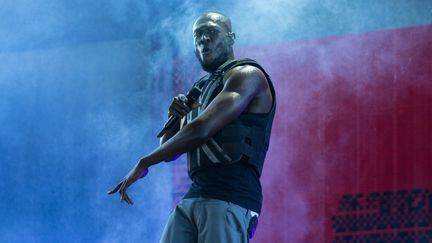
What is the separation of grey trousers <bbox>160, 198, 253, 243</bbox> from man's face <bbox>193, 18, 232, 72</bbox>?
1.79 ft

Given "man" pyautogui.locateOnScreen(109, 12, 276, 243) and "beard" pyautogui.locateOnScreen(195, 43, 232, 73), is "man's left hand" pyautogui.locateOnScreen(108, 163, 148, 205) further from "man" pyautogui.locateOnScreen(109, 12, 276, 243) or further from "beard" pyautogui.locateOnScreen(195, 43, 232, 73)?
"beard" pyautogui.locateOnScreen(195, 43, 232, 73)

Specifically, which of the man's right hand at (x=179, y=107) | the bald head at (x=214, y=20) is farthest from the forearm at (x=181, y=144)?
the bald head at (x=214, y=20)

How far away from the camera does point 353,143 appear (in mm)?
5020

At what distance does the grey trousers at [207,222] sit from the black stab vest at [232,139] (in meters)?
0.14

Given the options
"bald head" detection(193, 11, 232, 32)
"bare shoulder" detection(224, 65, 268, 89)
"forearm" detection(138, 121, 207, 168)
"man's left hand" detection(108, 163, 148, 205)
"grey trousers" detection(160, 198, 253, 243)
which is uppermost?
"bald head" detection(193, 11, 232, 32)

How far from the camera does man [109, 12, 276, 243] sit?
3154 millimetres

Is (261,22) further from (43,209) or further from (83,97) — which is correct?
(43,209)

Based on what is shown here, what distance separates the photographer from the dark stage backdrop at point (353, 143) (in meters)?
4.86

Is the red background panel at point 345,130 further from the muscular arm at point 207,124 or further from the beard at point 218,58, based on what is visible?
the muscular arm at point 207,124

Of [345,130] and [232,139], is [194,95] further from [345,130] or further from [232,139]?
[345,130]

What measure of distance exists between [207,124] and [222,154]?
5.3 inches

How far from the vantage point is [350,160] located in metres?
5.02

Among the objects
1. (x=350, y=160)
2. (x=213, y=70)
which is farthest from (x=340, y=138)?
(x=213, y=70)

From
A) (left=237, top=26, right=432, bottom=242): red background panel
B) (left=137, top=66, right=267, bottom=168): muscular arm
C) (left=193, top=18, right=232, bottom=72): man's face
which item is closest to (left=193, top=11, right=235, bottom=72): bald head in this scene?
(left=193, top=18, right=232, bottom=72): man's face
